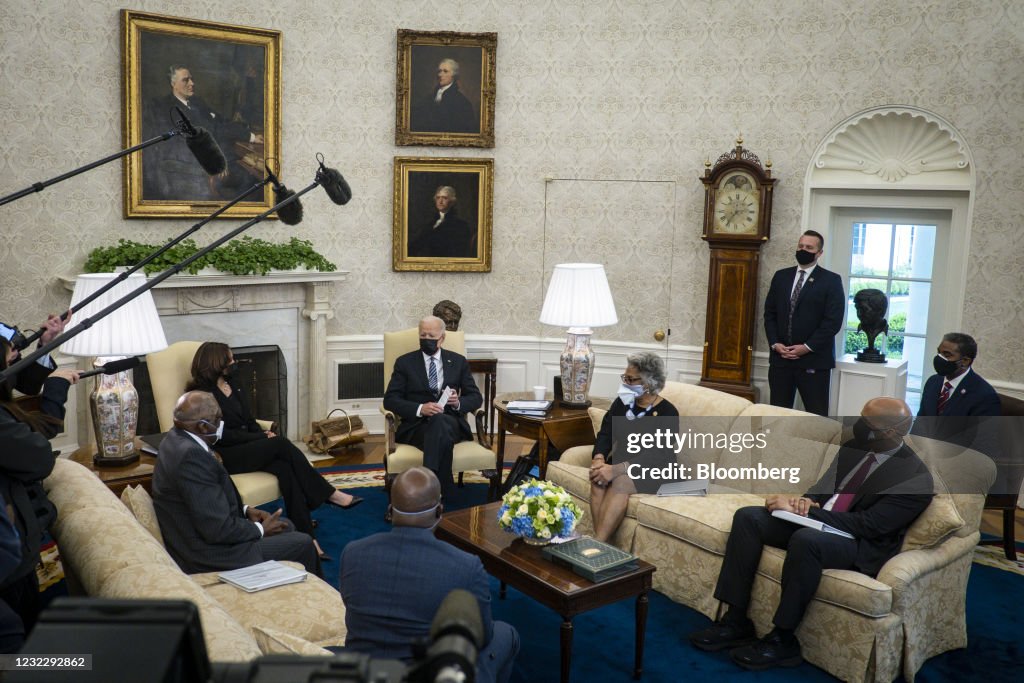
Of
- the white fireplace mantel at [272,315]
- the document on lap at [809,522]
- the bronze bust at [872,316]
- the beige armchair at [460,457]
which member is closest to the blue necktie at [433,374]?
the beige armchair at [460,457]

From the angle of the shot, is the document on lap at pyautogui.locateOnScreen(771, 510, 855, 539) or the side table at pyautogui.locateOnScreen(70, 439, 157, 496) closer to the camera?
the document on lap at pyautogui.locateOnScreen(771, 510, 855, 539)

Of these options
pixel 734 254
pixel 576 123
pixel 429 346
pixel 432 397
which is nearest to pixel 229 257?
pixel 429 346

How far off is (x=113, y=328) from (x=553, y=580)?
2505 millimetres

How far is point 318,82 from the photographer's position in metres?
7.70

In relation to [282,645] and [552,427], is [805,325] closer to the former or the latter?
[552,427]

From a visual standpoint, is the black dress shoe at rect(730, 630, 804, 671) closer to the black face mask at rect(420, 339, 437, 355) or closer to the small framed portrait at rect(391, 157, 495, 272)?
the black face mask at rect(420, 339, 437, 355)

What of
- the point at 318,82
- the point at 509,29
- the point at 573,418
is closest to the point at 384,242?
the point at 318,82

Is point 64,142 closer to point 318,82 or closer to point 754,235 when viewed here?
point 318,82

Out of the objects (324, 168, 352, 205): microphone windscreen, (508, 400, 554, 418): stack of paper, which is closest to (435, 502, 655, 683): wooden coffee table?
(508, 400, 554, 418): stack of paper

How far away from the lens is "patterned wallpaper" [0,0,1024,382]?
6.61 meters

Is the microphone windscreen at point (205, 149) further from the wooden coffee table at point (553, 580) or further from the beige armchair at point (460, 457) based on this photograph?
the beige armchair at point (460, 457)

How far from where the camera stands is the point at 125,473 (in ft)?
15.0

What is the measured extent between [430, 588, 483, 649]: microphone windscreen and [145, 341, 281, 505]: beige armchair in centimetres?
428

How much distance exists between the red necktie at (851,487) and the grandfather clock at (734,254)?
3.12 metres
